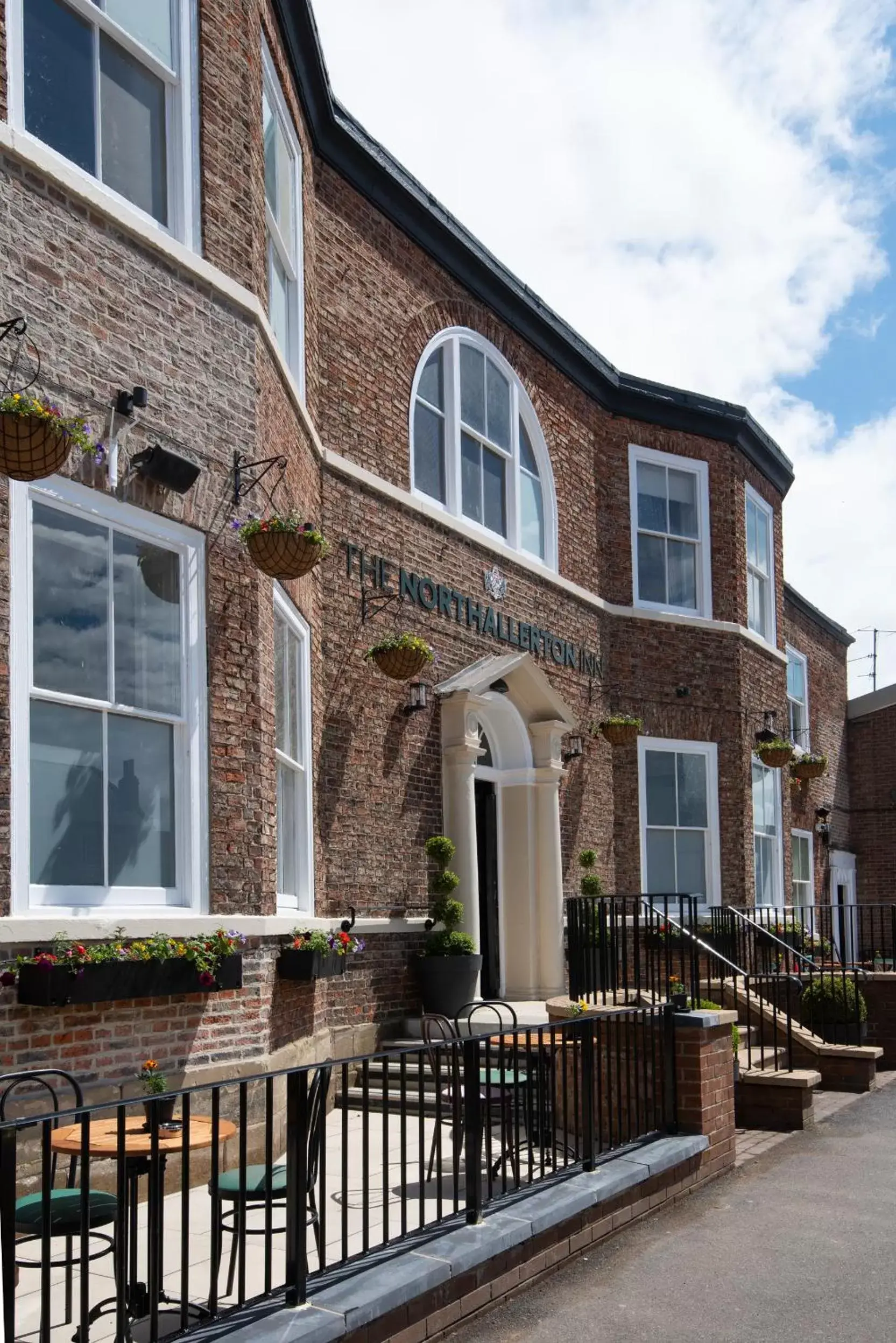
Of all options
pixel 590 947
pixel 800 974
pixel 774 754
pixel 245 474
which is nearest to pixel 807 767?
pixel 774 754

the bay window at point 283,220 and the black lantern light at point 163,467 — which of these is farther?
the bay window at point 283,220

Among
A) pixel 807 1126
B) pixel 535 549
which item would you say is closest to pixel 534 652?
pixel 535 549

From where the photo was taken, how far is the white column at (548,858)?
12.6 metres

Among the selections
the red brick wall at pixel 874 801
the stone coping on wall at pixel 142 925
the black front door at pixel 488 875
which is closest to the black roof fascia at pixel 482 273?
the black front door at pixel 488 875

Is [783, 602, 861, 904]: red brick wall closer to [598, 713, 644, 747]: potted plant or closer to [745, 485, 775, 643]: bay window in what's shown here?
[745, 485, 775, 643]: bay window

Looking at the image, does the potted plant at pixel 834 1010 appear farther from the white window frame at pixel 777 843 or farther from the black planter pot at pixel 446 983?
the white window frame at pixel 777 843

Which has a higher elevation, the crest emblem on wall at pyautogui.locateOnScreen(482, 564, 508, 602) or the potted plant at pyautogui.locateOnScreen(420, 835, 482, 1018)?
the crest emblem on wall at pyautogui.locateOnScreen(482, 564, 508, 602)

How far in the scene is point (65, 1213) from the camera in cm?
433

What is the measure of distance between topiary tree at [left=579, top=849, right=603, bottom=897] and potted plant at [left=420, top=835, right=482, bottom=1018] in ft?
8.96

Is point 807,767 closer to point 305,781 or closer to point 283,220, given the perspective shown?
point 305,781

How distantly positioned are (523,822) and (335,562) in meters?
3.73

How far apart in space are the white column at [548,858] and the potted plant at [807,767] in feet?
24.0

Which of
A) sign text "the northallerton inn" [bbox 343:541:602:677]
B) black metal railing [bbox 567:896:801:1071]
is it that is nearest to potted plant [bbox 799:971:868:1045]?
black metal railing [bbox 567:896:801:1071]

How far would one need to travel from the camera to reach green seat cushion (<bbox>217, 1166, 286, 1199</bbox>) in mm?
4707
